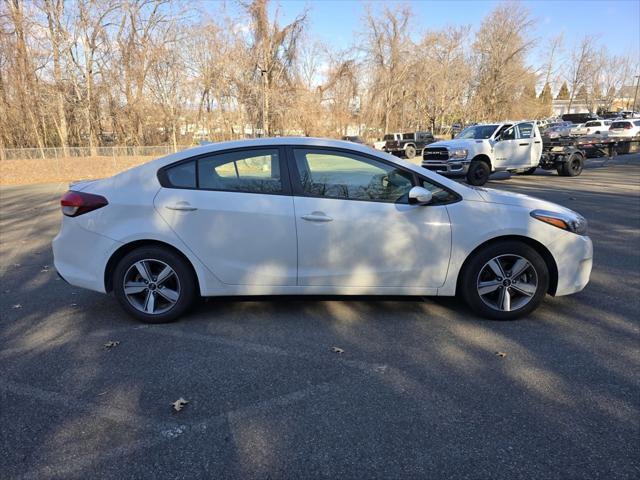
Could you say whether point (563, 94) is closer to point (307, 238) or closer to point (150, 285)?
point (307, 238)

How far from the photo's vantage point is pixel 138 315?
12.8ft

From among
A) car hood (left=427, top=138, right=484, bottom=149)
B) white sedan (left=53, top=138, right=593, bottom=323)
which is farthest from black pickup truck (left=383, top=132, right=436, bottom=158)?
white sedan (left=53, top=138, right=593, bottom=323)

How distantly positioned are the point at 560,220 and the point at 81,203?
424 cm

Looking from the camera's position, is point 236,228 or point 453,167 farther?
point 453,167

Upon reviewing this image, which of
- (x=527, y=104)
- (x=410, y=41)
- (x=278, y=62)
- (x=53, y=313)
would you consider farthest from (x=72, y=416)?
(x=527, y=104)

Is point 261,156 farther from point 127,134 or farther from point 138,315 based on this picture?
point 127,134

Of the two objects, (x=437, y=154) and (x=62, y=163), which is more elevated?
(x=437, y=154)

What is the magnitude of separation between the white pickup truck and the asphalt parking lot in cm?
1021

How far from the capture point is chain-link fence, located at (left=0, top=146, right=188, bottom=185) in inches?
794

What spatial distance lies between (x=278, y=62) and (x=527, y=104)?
43.1 metres

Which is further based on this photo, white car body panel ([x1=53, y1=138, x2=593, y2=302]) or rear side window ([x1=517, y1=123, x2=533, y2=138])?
rear side window ([x1=517, y1=123, x2=533, y2=138])

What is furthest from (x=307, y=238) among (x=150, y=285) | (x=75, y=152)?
(x=75, y=152)

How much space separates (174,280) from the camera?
3891 millimetres

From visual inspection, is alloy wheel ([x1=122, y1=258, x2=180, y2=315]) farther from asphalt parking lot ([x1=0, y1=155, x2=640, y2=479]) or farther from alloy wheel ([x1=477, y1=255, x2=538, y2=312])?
alloy wheel ([x1=477, y1=255, x2=538, y2=312])
